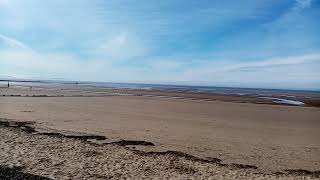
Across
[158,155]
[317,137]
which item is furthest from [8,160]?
[317,137]

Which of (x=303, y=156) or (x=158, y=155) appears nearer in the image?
(x=158, y=155)

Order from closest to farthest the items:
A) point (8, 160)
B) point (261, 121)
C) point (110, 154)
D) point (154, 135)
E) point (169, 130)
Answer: point (8, 160) < point (110, 154) < point (154, 135) < point (169, 130) < point (261, 121)

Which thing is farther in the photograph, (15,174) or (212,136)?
(212,136)

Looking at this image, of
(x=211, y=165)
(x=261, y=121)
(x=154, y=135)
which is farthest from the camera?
(x=261, y=121)

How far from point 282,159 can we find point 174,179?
4.54 m

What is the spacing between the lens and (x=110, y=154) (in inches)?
408

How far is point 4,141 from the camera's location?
37.1 feet

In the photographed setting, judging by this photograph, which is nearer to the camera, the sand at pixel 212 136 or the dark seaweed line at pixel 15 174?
the dark seaweed line at pixel 15 174

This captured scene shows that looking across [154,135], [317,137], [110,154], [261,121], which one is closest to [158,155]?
[110,154]

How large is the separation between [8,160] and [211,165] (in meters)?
5.43

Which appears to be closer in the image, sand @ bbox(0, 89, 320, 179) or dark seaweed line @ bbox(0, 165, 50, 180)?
dark seaweed line @ bbox(0, 165, 50, 180)

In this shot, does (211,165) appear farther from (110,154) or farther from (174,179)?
(110,154)

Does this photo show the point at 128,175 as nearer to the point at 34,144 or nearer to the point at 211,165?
the point at 211,165

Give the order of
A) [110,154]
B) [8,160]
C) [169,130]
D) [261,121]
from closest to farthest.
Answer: [8,160] → [110,154] → [169,130] → [261,121]
